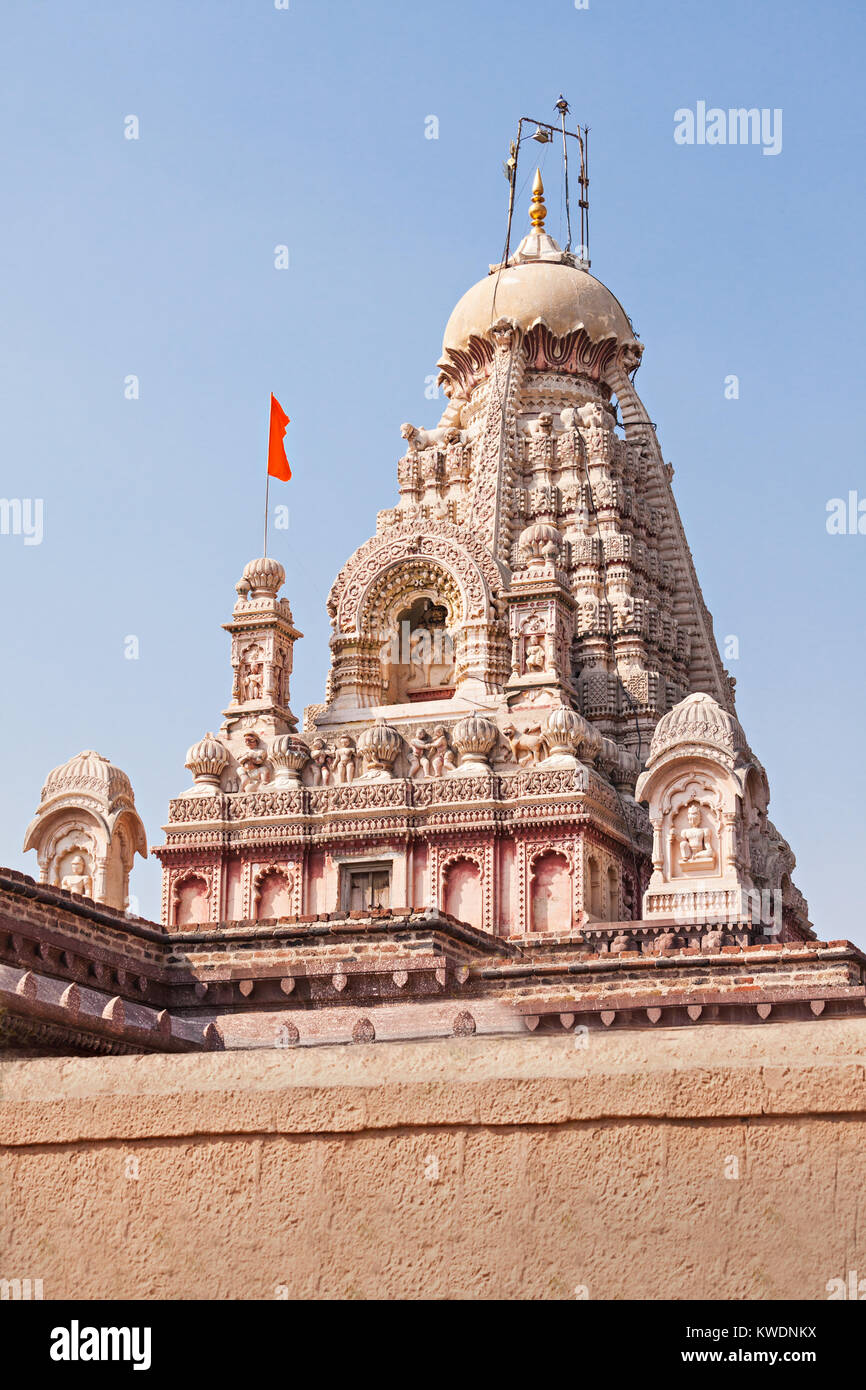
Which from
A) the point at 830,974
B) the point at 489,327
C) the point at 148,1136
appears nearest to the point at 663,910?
the point at 830,974

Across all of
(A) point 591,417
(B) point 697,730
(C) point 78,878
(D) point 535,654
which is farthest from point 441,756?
(A) point 591,417

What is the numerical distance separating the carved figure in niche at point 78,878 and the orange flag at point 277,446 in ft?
31.1

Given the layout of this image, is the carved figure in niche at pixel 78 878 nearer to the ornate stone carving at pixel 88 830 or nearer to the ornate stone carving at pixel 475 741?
the ornate stone carving at pixel 88 830

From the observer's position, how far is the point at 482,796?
29531 mm

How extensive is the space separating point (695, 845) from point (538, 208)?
68.4ft

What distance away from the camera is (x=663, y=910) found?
87.0 feet

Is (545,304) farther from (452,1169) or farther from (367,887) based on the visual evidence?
(452,1169)

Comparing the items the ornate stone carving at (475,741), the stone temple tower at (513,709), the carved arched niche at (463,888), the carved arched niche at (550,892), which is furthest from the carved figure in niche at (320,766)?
the carved arched niche at (550,892)

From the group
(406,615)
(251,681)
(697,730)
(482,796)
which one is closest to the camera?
(697,730)

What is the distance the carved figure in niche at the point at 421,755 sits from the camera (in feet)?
101

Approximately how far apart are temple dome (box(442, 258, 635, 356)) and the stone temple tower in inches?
2.7

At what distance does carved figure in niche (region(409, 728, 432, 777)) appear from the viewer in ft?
101

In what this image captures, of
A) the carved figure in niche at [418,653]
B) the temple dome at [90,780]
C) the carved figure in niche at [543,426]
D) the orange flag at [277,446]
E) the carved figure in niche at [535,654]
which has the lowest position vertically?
the temple dome at [90,780]

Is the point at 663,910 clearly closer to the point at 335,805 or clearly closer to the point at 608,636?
the point at 335,805
